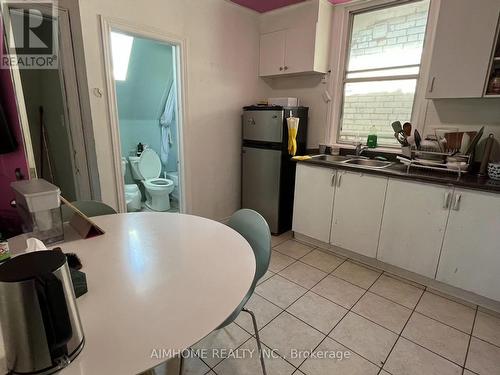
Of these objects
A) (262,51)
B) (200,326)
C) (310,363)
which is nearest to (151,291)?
(200,326)

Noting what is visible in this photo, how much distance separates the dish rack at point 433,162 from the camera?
2.12 m

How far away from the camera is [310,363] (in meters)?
1.52

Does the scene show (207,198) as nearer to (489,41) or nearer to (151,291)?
(151,291)

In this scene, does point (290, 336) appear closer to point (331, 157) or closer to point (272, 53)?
point (331, 157)

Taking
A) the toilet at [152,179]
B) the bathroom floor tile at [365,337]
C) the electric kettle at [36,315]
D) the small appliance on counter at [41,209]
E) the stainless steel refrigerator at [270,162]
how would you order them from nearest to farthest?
the electric kettle at [36,315] < the small appliance on counter at [41,209] < the bathroom floor tile at [365,337] < the stainless steel refrigerator at [270,162] < the toilet at [152,179]

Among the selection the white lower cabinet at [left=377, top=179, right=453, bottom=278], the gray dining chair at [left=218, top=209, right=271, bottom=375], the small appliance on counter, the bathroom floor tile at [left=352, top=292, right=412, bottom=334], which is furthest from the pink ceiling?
the bathroom floor tile at [left=352, top=292, right=412, bottom=334]

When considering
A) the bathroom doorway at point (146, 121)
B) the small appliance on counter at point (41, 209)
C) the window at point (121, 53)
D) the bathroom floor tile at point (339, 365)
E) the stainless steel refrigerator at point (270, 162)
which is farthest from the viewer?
the bathroom doorway at point (146, 121)

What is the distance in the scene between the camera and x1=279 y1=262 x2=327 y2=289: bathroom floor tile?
2281 mm

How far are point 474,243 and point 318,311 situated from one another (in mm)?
1221

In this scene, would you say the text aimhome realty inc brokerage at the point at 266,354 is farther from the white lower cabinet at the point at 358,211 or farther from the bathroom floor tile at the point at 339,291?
the white lower cabinet at the point at 358,211

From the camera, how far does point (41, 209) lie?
3.91 feet

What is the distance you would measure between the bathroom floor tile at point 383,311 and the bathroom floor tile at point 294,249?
30.6 inches

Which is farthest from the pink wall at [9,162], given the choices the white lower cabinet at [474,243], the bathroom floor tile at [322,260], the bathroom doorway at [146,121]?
the white lower cabinet at [474,243]

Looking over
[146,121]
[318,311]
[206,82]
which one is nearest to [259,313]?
[318,311]
